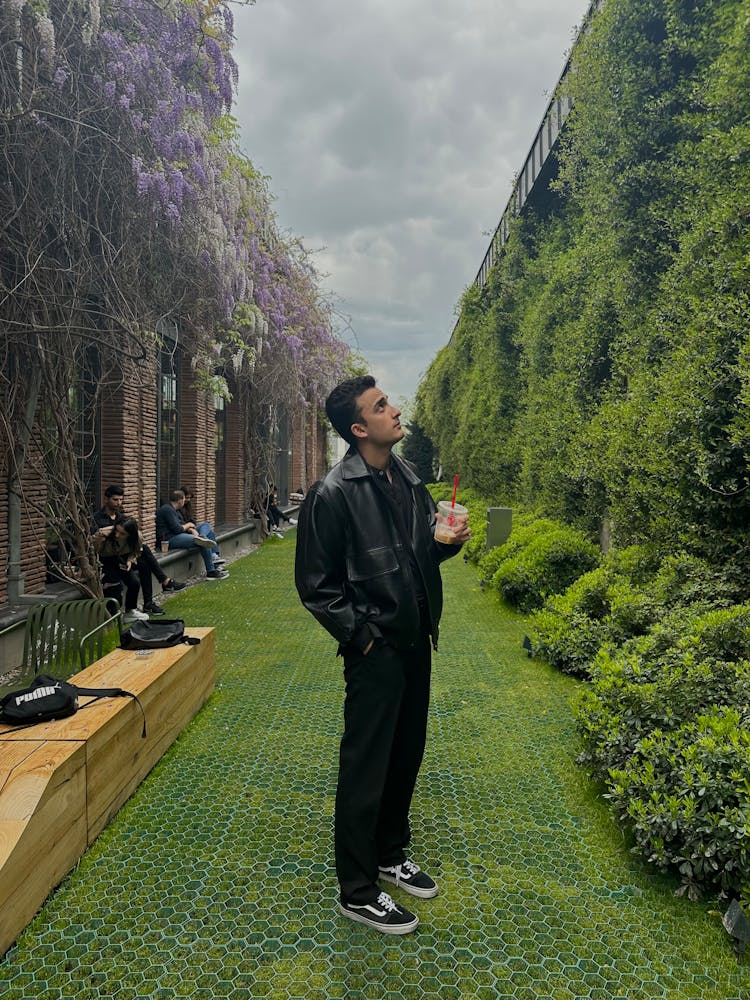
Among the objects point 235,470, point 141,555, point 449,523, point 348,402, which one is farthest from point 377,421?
point 235,470

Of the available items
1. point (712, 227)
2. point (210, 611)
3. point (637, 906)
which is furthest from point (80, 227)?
point (637, 906)

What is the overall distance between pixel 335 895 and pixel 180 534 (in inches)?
360

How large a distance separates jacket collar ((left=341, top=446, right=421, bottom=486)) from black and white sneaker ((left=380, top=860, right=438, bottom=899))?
167 centimetres

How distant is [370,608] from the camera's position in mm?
2590

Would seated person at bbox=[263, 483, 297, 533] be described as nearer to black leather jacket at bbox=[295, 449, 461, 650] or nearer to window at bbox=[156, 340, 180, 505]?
window at bbox=[156, 340, 180, 505]

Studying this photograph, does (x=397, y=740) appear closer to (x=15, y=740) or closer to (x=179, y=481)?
(x=15, y=740)

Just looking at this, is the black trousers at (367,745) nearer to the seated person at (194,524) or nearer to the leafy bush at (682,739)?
the leafy bush at (682,739)

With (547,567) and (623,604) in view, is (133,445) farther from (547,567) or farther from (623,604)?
(623,604)

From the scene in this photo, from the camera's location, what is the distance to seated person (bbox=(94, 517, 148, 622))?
7.88m

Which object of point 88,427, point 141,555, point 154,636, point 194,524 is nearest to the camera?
point 154,636

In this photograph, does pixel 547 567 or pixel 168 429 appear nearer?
pixel 547 567

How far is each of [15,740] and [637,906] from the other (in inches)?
111

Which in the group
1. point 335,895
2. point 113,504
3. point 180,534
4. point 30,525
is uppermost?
point 113,504

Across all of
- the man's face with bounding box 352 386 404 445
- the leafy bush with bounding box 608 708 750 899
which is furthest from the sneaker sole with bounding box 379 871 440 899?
the man's face with bounding box 352 386 404 445
